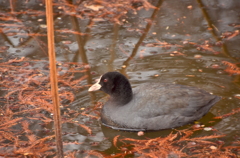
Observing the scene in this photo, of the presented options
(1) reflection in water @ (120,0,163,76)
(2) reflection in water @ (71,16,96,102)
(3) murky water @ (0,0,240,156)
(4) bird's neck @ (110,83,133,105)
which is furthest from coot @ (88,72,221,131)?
(1) reflection in water @ (120,0,163,76)

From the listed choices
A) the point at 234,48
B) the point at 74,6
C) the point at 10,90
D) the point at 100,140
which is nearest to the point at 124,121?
the point at 100,140

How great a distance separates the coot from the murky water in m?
0.16

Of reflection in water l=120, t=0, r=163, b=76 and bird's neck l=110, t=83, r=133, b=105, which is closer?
bird's neck l=110, t=83, r=133, b=105

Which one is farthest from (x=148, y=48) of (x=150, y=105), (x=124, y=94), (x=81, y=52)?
(x=150, y=105)

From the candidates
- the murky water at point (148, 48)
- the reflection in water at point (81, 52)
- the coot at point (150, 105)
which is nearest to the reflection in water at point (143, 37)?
the murky water at point (148, 48)

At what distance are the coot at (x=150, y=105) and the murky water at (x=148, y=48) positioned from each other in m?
0.16

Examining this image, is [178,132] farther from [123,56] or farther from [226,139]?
[123,56]

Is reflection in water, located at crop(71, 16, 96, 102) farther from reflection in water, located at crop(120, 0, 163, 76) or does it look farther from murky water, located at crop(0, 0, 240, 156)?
reflection in water, located at crop(120, 0, 163, 76)

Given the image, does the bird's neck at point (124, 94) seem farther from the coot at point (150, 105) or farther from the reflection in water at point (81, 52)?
the reflection in water at point (81, 52)

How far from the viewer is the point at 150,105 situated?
5.86 metres

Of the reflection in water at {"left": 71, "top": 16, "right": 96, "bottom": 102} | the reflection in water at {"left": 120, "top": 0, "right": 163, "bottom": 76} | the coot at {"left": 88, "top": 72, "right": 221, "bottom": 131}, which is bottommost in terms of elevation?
the reflection in water at {"left": 71, "top": 16, "right": 96, "bottom": 102}

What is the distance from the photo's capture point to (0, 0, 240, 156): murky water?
6.12m

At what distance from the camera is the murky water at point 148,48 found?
20.1ft

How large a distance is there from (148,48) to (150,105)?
2761mm
